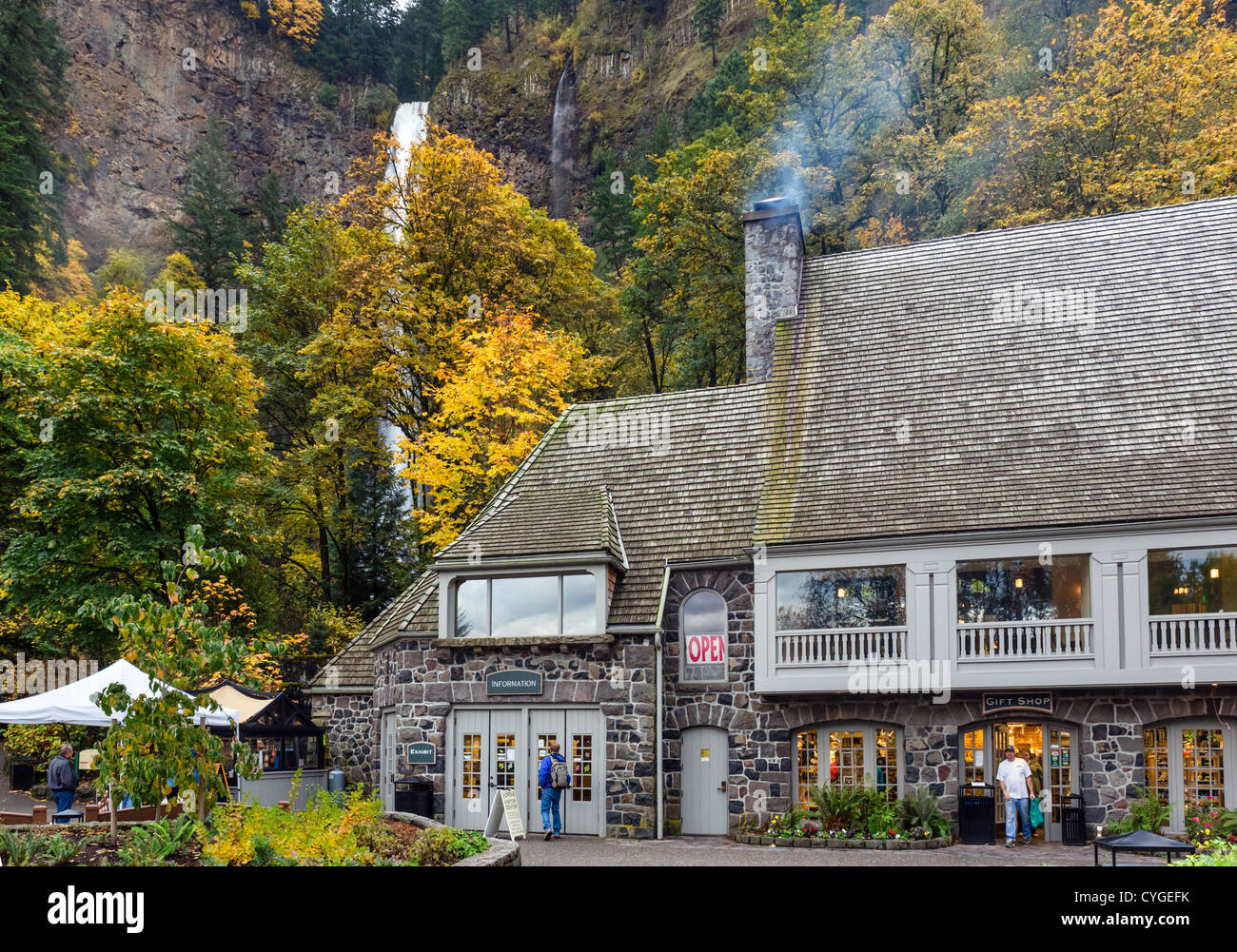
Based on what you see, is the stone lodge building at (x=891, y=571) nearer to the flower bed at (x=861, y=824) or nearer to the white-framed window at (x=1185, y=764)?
the white-framed window at (x=1185, y=764)

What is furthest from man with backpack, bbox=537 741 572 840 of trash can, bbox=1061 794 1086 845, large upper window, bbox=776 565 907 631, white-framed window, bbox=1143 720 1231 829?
white-framed window, bbox=1143 720 1231 829

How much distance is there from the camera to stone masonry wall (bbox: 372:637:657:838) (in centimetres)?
1991

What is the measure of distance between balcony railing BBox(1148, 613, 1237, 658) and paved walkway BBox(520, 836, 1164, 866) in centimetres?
343

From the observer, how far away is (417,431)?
34.8 m

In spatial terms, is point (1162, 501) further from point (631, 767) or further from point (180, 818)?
point (180, 818)

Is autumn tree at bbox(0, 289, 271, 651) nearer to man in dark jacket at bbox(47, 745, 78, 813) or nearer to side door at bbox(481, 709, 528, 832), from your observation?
man in dark jacket at bbox(47, 745, 78, 813)

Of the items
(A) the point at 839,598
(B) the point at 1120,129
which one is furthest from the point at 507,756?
(B) the point at 1120,129

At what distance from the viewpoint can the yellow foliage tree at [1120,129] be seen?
28.8 metres

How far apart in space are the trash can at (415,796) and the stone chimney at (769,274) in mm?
11153

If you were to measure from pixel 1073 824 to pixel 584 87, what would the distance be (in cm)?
6768

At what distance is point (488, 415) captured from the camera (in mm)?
29609

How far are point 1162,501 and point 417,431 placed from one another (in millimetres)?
22917
